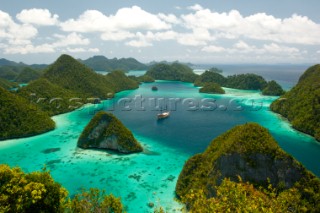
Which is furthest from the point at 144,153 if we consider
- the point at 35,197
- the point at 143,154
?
the point at 35,197

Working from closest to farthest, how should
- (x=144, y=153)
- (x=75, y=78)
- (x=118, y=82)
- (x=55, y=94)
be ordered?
(x=144, y=153) → (x=55, y=94) → (x=75, y=78) → (x=118, y=82)

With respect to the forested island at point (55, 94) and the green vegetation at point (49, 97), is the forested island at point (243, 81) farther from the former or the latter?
the green vegetation at point (49, 97)

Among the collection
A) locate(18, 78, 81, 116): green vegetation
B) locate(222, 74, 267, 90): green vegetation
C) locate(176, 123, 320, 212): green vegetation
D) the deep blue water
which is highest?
locate(222, 74, 267, 90): green vegetation

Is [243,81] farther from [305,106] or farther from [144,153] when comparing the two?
[144,153]

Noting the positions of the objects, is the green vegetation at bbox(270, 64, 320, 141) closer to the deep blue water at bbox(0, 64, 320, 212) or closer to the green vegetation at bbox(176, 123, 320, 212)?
the deep blue water at bbox(0, 64, 320, 212)

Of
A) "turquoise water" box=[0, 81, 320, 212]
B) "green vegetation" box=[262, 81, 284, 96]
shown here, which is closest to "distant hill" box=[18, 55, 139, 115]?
"turquoise water" box=[0, 81, 320, 212]

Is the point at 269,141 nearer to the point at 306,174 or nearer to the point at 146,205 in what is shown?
the point at 306,174

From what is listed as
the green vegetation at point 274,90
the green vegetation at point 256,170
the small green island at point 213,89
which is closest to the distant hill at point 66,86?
the small green island at point 213,89
